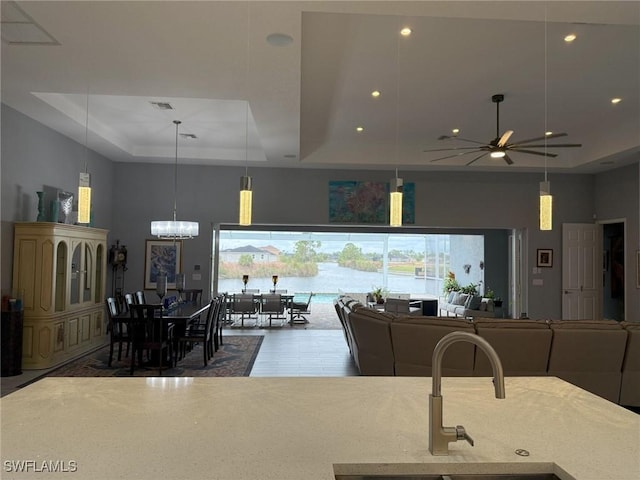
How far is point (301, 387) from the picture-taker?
6.43ft

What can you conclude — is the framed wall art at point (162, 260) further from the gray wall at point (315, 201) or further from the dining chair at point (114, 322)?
the dining chair at point (114, 322)

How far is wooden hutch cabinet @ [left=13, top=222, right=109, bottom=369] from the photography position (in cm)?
565

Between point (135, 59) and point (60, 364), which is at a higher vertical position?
point (135, 59)

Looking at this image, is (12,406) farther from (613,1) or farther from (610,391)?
(610,391)

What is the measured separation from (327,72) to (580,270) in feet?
23.6

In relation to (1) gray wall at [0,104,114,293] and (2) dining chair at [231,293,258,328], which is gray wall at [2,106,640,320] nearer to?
(2) dining chair at [231,293,258,328]

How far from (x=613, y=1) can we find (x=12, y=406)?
13.4 feet

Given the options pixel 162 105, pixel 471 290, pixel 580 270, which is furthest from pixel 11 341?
pixel 471 290

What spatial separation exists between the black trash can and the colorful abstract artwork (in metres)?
5.60

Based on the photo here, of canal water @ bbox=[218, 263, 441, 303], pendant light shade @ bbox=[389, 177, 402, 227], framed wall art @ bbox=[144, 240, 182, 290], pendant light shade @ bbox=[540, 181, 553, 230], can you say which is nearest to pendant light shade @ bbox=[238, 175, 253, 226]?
pendant light shade @ bbox=[389, 177, 402, 227]

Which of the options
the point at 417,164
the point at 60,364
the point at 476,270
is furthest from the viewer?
the point at 476,270

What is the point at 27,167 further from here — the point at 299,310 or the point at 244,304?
the point at 299,310

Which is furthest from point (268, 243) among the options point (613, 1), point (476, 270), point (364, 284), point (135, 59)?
point (613, 1)

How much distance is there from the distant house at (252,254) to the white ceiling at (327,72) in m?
5.95
